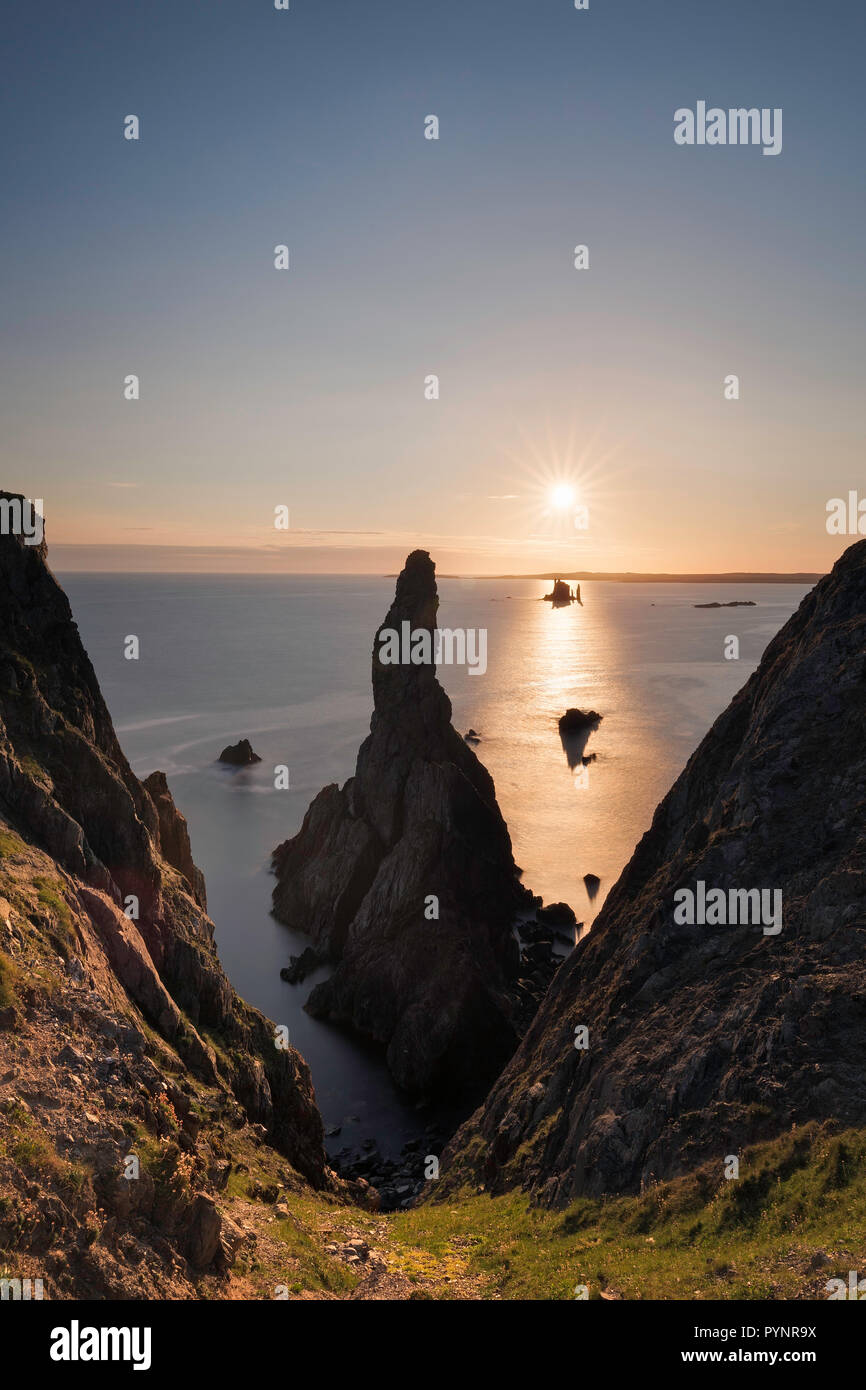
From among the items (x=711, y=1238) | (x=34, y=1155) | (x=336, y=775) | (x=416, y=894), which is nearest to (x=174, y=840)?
(x=416, y=894)

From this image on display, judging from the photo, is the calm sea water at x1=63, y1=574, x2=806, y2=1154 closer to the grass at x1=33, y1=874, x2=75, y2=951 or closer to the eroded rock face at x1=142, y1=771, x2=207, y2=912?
the eroded rock face at x1=142, y1=771, x2=207, y2=912

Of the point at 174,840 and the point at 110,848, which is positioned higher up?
the point at 110,848

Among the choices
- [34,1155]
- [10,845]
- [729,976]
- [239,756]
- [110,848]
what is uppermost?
[10,845]

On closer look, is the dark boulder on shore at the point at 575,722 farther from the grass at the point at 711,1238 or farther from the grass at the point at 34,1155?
the grass at the point at 34,1155

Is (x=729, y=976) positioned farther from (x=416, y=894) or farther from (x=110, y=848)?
(x=416, y=894)
